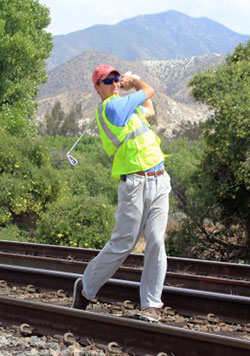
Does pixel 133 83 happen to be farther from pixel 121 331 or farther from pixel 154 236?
pixel 121 331

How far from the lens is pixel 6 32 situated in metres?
24.0

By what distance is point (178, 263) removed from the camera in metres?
9.81

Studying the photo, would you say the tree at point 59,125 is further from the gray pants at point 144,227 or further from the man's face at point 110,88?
the gray pants at point 144,227

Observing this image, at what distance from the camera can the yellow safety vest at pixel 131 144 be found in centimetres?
596

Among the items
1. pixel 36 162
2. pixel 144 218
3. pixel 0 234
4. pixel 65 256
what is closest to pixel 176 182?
pixel 36 162

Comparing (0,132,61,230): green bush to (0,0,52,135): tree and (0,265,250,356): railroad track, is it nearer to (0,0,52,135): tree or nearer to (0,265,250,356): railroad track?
(0,0,52,135): tree

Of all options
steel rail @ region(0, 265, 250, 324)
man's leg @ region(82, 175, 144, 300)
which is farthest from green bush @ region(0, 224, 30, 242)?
man's leg @ region(82, 175, 144, 300)

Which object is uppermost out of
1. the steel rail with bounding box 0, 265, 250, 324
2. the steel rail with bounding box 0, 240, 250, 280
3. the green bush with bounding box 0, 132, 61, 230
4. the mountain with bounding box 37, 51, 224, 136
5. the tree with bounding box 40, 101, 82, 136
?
the steel rail with bounding box 0, 265, 250, 324

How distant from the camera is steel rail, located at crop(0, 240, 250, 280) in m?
9.20

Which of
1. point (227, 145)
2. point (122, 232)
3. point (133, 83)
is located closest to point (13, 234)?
point (227, 145)

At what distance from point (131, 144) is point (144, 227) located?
752 millimetres

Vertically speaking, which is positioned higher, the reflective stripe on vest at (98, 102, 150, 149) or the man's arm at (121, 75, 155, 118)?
the man's arm at (121, 75, 155, 118)

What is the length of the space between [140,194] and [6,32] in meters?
19.2

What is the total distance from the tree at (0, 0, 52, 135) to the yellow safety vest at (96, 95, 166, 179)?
53.1 ft
